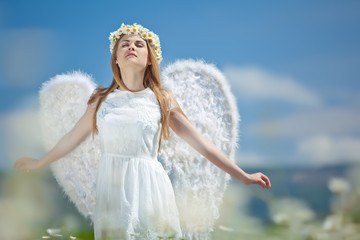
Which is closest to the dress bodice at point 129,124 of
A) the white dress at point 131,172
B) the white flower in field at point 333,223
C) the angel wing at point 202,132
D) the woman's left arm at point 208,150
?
the white dress at point 131,172

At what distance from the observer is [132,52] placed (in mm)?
1638

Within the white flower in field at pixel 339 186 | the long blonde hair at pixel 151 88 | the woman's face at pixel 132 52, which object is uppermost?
the woman's face at pixel 132 52

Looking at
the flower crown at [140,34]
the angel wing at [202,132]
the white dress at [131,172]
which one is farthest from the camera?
the angel wing at [202,132]

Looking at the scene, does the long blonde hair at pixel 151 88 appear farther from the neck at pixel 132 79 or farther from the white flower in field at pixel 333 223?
the white flower in field at pixel 333 223

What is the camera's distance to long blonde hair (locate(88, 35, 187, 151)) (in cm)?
165

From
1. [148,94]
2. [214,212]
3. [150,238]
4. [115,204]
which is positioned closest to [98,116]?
[148,94]

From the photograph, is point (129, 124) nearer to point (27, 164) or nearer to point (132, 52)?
point (132, 52)

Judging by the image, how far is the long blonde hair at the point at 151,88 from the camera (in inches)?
65.1

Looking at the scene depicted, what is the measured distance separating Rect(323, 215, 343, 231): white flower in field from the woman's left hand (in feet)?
3.48

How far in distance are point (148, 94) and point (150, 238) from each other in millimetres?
604

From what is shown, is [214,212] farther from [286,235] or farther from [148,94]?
[286,235]

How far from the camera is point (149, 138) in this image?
1565 millimetres

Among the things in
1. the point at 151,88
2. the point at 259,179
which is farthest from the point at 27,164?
the point at 259,179

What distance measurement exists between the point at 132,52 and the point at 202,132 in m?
0.53
